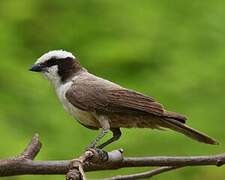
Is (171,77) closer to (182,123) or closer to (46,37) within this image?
(46,37)

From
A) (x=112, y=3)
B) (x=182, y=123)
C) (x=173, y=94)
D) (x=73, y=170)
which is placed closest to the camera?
(x=73, y=170)

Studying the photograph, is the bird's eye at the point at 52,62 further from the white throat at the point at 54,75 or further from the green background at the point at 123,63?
the green background at the point at 123,63

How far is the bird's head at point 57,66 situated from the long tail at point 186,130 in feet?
1.06

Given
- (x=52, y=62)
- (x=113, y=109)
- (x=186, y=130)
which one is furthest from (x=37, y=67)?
(x=186, y=130)

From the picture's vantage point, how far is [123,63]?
3287mm

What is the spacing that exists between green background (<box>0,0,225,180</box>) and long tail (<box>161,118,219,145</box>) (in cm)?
89

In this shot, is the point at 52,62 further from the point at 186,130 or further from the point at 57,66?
the point at 186,130

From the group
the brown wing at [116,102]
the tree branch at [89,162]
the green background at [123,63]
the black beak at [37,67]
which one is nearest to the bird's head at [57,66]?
the black beak at [37,67]

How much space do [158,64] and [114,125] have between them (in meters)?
1.17

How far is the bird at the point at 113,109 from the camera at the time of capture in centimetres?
208

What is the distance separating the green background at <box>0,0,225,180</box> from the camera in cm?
307

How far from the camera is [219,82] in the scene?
3354 mm

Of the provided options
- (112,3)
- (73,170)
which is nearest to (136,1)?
(112,3)

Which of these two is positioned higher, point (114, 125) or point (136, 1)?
point (136, 1)
